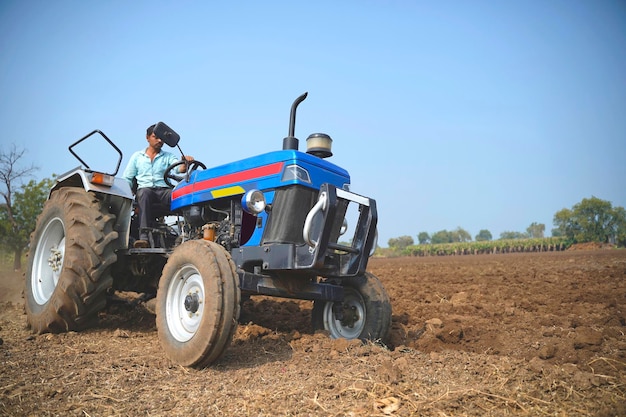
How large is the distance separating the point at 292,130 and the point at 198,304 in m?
1.78

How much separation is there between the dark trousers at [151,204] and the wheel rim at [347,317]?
7.02ft

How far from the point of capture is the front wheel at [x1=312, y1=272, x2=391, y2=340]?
4489 millimetres

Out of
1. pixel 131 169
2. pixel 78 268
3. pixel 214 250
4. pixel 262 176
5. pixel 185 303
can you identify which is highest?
pixel 131 169

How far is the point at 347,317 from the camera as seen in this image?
4762 millimetres

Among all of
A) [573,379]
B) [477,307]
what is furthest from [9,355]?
[477,307]

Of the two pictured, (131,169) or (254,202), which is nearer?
(254,202)

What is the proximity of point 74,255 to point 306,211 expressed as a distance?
234cm

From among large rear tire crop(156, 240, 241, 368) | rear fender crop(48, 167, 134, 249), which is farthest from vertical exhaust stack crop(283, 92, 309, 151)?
rear fender crop(48, 167, 134, 249)

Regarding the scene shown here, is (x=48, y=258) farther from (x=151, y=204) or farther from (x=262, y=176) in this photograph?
(x=262, y=176)

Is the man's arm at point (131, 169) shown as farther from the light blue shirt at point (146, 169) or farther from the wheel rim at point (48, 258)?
the wheel rim at point (48, 258)

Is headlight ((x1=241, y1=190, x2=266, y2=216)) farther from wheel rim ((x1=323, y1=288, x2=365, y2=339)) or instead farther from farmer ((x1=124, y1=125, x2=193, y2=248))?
wheel rim ((x1=323, y1=288, x2=365, y2=339))

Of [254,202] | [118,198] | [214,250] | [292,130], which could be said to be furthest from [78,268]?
[292,130]

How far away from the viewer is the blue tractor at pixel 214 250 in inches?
141

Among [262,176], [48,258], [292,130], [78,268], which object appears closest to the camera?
[262,176]
